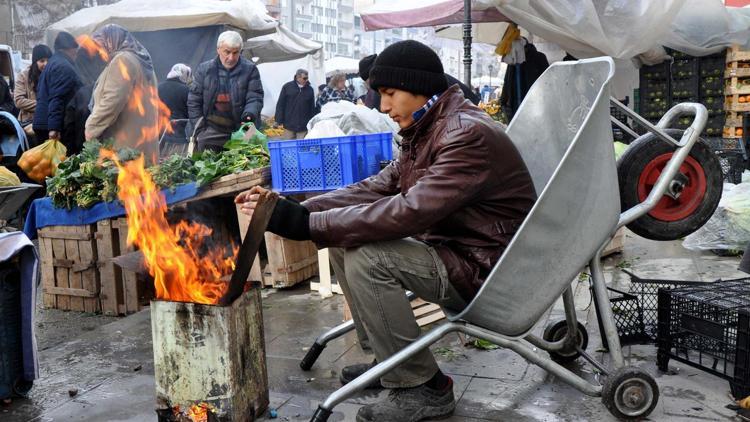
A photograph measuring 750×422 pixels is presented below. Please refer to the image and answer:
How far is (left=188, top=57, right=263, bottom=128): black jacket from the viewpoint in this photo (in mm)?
7594

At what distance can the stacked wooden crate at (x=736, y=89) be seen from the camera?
33.8 ft

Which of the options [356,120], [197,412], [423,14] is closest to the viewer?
[197,412]

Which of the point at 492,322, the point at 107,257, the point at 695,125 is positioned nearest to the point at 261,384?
the point at 492,322

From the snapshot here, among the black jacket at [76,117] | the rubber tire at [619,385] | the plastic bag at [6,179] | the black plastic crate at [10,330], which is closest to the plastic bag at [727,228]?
the rubber tire at [619,385]

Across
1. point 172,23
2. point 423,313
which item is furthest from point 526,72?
point 423,313

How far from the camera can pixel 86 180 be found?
18.8ft

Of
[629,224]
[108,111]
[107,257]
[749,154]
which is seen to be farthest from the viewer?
[749,154]

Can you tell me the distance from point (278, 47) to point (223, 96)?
9174 millimetres

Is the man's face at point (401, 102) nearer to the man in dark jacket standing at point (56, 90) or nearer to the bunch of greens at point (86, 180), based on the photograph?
the bunch of greens at point (86, 180)

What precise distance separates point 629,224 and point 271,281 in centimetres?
332

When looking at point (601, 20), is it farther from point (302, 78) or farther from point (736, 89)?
point (302, 78)

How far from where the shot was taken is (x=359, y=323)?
3.58 meters

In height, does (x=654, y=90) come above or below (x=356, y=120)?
below

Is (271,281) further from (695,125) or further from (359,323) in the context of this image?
(695,125)
